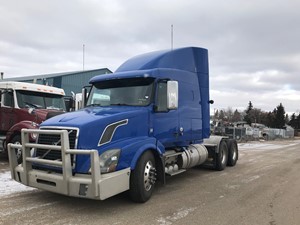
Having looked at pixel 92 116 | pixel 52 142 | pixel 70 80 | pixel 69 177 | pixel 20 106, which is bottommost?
pixel 69 177

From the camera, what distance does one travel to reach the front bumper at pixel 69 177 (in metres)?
5.44

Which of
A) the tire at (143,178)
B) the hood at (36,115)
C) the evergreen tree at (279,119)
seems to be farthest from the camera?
the evergreen tree at (279,119)

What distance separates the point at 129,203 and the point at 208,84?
15.9 ft

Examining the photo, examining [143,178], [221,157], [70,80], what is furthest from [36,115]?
[70,80]

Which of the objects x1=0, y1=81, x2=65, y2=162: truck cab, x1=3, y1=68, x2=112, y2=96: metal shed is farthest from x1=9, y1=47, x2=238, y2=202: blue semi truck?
x1=3, y1=68, x2=112, y2=96: metal shed

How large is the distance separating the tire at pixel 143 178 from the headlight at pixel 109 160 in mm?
558

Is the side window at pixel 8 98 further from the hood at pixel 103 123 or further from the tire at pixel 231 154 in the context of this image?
the tire at pixel 231 154

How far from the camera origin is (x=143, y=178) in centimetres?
646

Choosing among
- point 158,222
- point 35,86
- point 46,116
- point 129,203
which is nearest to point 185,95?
point 129,203

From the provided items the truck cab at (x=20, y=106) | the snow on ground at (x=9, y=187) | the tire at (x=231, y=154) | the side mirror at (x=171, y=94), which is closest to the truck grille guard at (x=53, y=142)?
the snow on ground at (x=9, y=187)

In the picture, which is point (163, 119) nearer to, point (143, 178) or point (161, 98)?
point (161, 98)

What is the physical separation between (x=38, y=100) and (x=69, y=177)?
285 inches

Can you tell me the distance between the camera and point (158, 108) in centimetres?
725

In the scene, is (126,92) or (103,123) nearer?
(103,123)
